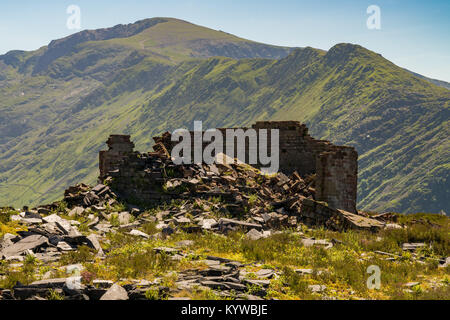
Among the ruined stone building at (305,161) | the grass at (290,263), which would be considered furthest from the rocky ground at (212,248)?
the ruined stone building at (305,161)

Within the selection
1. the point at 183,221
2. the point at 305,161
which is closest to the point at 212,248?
the point at 183,221

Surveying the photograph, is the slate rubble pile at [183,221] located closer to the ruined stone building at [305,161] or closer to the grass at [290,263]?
the grass at [290,263]

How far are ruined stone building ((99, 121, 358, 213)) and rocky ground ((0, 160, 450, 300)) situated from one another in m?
1.31

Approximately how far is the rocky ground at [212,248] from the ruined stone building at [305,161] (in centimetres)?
131

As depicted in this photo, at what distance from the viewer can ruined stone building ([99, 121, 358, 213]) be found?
19656 mm

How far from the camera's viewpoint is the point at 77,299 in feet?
28.0

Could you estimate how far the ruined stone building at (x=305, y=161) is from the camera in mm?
19656

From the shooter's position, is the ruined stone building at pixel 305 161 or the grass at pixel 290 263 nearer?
the grass at pixel 290 263

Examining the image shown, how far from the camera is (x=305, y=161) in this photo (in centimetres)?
2427

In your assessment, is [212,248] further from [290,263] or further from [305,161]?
[305,161]

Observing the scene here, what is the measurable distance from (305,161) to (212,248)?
40.5 ft

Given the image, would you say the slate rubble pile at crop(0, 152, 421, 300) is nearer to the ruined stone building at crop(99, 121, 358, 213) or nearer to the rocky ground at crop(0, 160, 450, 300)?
the rocky ground at crop(0, 160, 450, 300)

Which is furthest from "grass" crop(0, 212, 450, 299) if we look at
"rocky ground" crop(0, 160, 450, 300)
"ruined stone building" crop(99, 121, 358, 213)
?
"ruined stone building" crop(99, 121, 358, 213)
